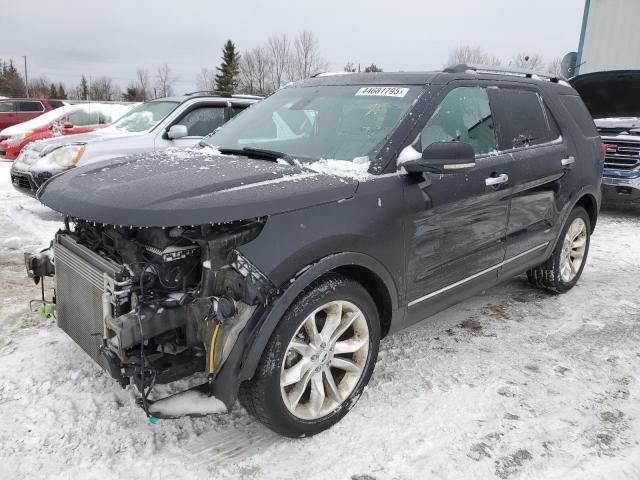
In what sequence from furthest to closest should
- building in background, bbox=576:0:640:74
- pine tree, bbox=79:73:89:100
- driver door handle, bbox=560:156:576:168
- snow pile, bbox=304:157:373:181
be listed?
pine tree, bbox=79:73:89:100
building in background, bbox=576:0:640:74
driver door handle, bbox=560:156:576:168
snow pile, bbox=304:157:373:181

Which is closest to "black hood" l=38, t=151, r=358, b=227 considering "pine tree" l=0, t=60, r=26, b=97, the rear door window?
the rear door window

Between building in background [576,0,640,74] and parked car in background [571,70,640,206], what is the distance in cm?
323

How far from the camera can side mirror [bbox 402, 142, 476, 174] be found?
2.88 metres

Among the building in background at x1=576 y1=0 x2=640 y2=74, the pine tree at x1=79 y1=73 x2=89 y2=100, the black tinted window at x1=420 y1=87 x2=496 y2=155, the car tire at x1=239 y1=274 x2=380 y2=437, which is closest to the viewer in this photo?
the car tire at x1=239 y1=274 x2=380 y2=437

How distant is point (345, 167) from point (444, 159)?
525 mm

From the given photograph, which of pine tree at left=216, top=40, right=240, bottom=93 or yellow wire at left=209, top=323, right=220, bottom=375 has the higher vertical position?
pine tree at left=216, top=40, right=240, bottom=93

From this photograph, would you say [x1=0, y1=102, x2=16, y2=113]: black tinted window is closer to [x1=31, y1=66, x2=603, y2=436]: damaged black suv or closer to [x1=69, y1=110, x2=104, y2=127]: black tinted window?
[x1=69, y1=110, x2=104, y2=127]: black tinted window

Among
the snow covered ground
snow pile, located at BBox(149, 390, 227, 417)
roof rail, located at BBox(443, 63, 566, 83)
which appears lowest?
the snow covered ground

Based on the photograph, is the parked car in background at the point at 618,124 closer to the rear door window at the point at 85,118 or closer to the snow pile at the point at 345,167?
the snow pile at the point at 345,167

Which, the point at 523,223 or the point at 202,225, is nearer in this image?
the point at 202,225

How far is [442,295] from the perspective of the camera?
11.1 ft

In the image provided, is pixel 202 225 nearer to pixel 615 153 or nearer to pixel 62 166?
pixel 62 166

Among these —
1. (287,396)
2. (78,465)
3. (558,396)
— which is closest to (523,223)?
(558,396)

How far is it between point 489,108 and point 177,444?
2.89m
